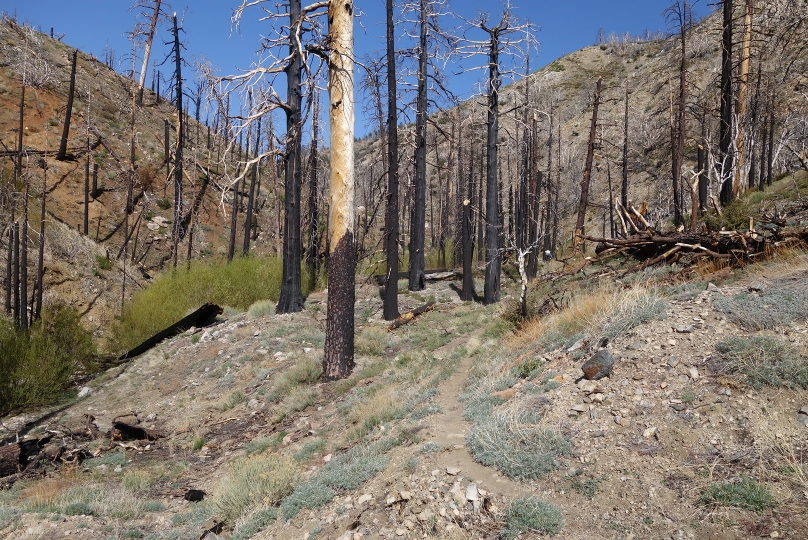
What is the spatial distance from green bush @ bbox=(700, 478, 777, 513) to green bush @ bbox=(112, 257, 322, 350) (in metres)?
17.6

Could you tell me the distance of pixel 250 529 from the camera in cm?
470

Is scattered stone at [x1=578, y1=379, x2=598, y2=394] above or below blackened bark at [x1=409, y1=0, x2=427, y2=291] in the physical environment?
below

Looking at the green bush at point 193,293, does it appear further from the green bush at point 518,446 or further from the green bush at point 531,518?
the green bush at point 531,518

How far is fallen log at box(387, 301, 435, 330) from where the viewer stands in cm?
1364

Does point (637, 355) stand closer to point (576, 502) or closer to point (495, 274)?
point (576, 502)

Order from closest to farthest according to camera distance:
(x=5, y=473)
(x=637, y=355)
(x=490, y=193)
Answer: (x=637, y=355) < (x=5, y=473) < (x=490, y=193)

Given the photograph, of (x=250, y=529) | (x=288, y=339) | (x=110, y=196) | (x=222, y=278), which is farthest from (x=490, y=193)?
(x=110, y=196)

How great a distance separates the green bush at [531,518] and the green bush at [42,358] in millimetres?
14397

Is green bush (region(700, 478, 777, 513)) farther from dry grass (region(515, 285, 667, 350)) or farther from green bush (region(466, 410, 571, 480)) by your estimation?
dry grass (region(515, 285, 667, 350))

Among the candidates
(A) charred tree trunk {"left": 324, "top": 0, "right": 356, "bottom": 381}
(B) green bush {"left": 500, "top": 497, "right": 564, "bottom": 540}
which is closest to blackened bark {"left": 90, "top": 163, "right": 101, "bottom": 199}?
(A) charred tree trunk {"left": 324, "top": 0, "right": 356, "bottom": 381}

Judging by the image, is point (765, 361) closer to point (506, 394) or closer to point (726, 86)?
point (506, 394)

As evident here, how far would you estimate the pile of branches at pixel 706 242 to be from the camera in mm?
7430

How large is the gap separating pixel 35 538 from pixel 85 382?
11.6 metres

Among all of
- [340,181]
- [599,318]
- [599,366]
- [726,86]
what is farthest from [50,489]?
[726,86]
